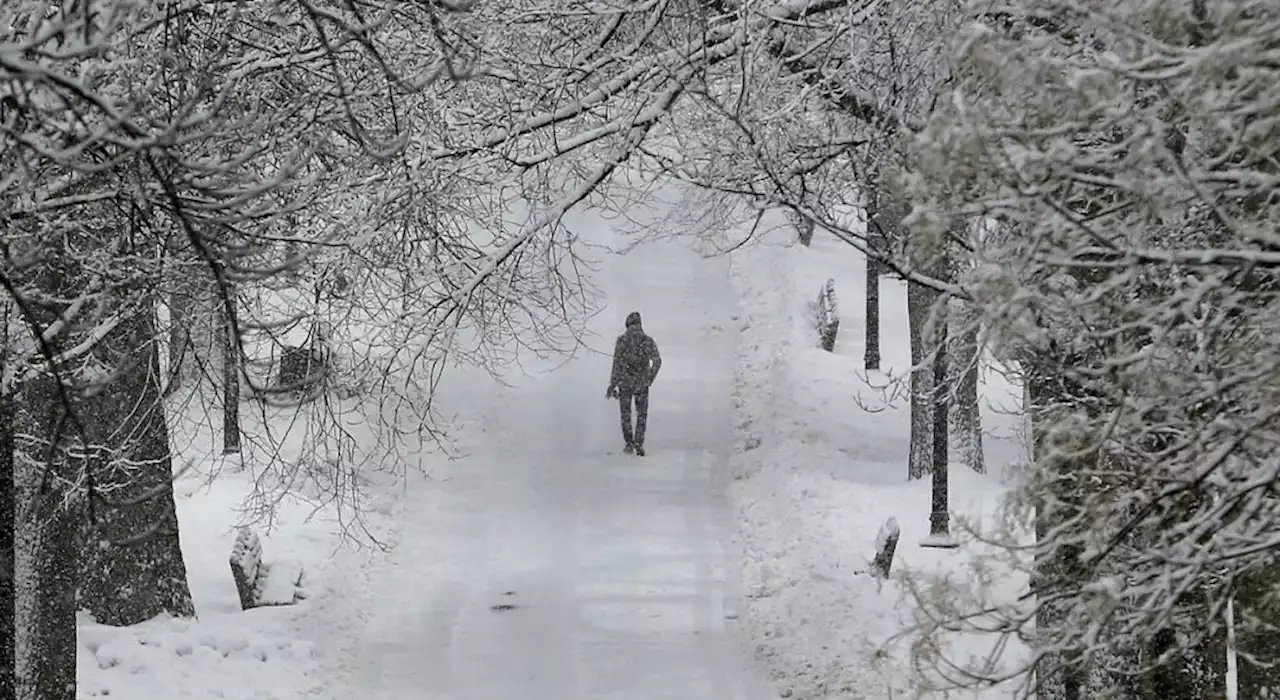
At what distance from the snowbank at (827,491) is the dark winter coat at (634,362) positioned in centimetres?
153

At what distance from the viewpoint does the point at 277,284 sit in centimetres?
1058

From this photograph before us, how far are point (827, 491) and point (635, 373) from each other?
3.04m

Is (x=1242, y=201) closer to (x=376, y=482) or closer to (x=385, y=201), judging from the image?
(x=385, y=201)

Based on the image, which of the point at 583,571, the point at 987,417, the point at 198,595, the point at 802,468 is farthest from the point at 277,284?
the point at 987,417

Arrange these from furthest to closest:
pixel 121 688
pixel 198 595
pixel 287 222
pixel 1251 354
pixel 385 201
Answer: pixel 198 595, pixel 121 688, pixel 287 222, pixel 385 201, pixel 1251 354

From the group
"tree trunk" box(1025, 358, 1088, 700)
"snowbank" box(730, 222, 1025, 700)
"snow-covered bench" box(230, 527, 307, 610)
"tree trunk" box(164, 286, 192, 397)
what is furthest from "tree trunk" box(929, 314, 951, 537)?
"tree trunk" box(164, 286, 192, 397)

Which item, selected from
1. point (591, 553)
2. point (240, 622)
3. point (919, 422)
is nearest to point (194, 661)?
point (240, 622)

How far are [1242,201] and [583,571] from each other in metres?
10.1

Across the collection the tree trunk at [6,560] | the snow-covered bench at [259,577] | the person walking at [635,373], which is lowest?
the snow-covered bench at [259,577]

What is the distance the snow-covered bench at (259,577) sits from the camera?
1348 centimetres

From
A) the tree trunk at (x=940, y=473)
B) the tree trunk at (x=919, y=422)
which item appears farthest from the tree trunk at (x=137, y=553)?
the tree trunk at (x=919, y=422)

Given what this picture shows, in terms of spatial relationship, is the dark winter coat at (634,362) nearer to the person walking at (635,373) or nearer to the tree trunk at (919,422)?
the person walking at (635,373)

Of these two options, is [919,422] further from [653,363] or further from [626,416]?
[626,416]

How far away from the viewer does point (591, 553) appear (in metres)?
15.8
